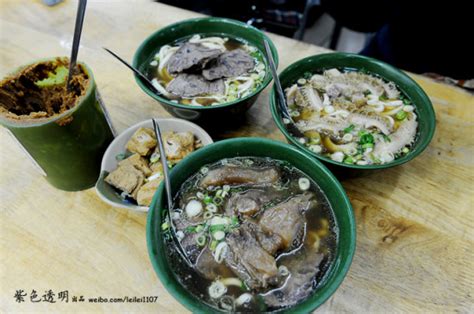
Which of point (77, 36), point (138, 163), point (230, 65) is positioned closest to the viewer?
point (77, 36)

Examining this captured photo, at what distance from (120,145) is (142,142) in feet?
0.40

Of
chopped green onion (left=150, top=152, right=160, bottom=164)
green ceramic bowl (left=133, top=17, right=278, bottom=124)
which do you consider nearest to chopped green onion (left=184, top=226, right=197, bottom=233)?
chopped green onion (left=150, top=152, right=160, bottom=164)

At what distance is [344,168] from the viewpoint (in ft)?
4.82

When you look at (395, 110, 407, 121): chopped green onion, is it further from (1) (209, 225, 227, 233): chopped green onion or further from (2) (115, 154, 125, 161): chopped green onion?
(2) (115, 154, 125, 161): chopped green onion

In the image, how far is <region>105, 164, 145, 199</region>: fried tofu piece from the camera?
1553 mm

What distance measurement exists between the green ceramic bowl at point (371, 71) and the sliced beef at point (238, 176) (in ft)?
0.60

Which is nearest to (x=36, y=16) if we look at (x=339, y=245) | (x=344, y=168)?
(x=344, y=168)

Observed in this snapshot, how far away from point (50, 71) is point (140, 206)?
0.81 m

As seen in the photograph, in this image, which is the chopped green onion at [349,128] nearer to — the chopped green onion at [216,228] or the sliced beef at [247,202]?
the sliced beef at [247,202]

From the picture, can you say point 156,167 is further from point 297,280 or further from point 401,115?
point 401,115

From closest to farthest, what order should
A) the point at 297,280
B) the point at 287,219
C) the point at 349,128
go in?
the point at 297,280 < the point at 287,219 < the point at 349,128

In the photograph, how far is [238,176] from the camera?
1.44m

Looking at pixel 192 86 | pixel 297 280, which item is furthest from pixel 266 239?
pixel 192 86

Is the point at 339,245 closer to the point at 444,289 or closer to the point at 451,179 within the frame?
the point at 444,289
